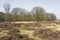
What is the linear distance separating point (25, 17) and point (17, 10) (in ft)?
34.2

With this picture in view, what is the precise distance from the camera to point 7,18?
61.5m

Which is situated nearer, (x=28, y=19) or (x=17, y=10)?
(x=28, y=19)

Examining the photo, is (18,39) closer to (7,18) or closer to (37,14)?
(7,18)

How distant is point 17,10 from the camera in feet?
239

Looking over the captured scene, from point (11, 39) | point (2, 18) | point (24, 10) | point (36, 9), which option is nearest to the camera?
point (11, 39)

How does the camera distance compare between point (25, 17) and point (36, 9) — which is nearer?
point (25, 17)

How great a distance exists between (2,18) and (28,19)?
1077 cm

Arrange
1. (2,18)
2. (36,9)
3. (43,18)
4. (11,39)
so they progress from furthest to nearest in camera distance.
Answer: (36,9) → (43,18) → (2,18) → (11,39)

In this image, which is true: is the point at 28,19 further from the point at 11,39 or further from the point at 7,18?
the point at 11,39

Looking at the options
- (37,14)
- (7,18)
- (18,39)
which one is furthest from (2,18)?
(18,39)

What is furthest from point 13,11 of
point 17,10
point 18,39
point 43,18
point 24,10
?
point 18,39

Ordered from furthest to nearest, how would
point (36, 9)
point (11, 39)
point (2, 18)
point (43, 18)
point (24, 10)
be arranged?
point (24, 10)
point (36, 9)
point (43, 18)
point (2, 18)
point (11, 39)

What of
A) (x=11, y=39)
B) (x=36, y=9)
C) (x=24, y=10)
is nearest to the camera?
(x=11, y=39)

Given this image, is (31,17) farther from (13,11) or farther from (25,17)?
(13,11)
